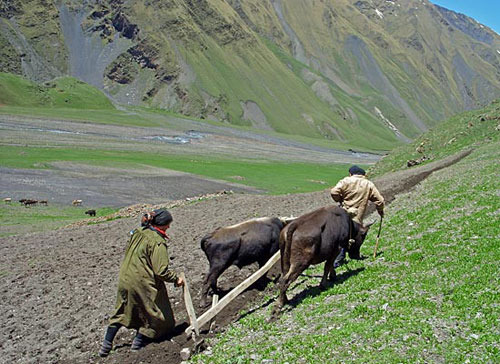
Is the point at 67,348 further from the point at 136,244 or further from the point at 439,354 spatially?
the point at 439,354

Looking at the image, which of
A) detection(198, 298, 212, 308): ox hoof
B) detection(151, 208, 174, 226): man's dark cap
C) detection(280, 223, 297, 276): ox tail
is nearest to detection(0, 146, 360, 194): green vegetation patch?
detection(198, 298, 212, 308): ox hoof

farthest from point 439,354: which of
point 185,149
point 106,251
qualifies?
point 185,149

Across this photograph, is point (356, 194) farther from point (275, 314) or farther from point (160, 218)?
point (160, 218)

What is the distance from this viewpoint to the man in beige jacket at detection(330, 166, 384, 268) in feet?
45.6

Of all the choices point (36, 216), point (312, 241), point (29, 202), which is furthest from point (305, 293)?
point (29, 202)

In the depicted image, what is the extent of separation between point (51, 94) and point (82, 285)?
161459 millimetres

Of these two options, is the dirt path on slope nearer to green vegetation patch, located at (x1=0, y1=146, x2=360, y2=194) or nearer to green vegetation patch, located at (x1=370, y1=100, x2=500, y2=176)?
green vegetation patch, located at (x1=370, y1=100, x2=500, y2=176)

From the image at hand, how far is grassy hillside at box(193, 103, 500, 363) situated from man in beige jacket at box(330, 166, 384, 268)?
4.58 feet

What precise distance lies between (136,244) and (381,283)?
19.6 ft

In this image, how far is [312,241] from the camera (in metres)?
11.4

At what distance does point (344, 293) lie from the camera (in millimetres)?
11414

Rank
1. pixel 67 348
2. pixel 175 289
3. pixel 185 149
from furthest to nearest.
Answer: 1. pixel 185 149
2. pixel 175 289
3. pixel 67 348

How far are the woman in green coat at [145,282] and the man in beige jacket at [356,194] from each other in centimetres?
559

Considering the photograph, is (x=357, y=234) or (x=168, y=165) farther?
(x=168, y=165)
